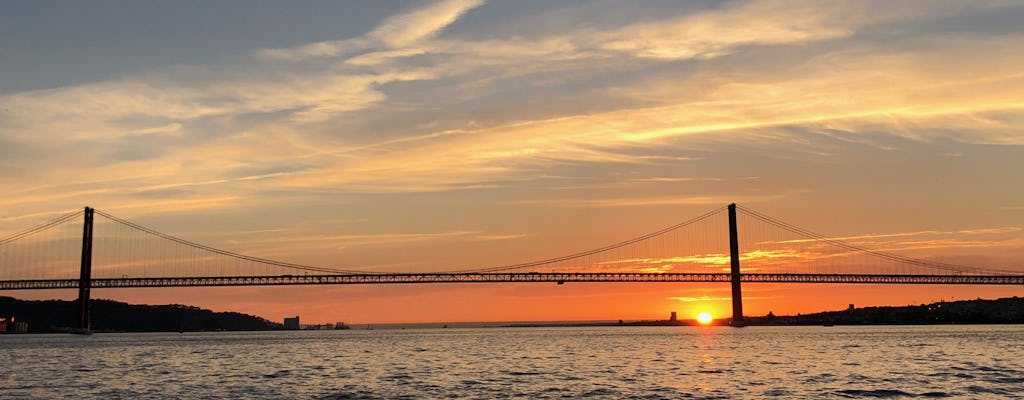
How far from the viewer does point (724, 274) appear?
454 feet

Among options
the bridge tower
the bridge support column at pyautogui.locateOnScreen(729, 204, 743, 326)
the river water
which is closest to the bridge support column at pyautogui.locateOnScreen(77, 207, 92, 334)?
the bridge tower

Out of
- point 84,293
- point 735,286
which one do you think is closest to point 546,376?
point 735,286

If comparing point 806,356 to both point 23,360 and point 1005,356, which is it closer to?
point 1005,356

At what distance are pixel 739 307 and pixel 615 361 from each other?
78.4 metres

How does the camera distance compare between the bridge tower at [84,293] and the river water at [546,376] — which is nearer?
the river water at [546,376]

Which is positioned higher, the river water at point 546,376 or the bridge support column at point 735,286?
the bridge support column at point 735,286

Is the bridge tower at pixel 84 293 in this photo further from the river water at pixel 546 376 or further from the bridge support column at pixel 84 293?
the river water at pixel 546 376

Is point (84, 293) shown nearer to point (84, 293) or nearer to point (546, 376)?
point (84, 293)

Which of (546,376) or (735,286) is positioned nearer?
(546,376)

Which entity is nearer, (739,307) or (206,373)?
(206,373)

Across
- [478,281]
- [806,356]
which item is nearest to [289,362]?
[806,356]

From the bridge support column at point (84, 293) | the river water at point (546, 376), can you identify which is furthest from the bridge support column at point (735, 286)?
the bridge support column at point (84, 293)

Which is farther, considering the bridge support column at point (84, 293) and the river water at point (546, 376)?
the bridge support column at point (84, 293)

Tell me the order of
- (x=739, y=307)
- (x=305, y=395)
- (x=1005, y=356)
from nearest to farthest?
(x=305, y=395)
(x=1005, y=356)
(x=739, y=307)
